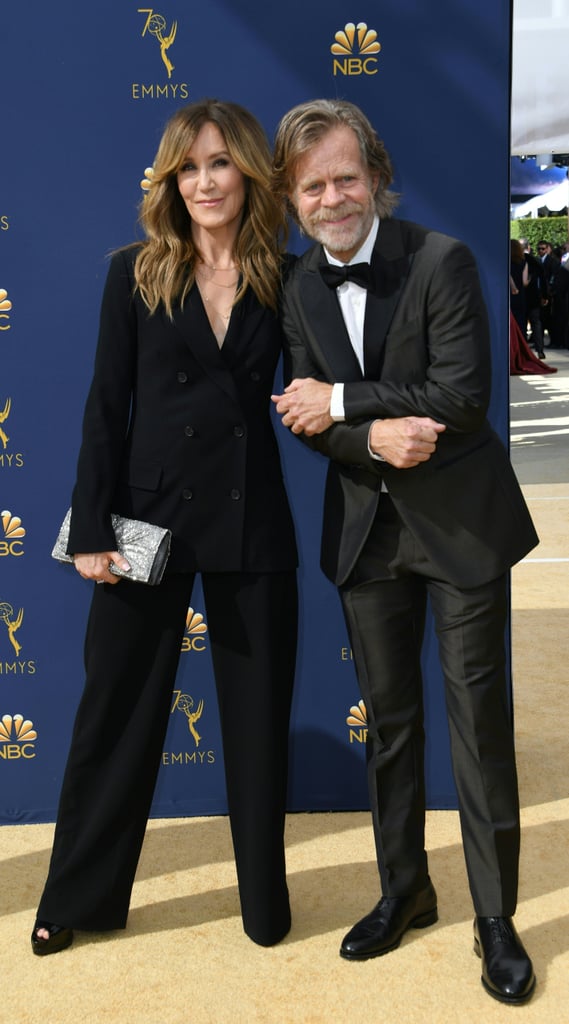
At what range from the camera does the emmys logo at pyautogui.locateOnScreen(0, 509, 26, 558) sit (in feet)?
11.1

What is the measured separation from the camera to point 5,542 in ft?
11.1

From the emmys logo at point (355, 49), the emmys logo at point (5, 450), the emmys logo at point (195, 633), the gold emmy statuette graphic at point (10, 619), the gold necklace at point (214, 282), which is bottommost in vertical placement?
the emmys logo at point (195, 633)

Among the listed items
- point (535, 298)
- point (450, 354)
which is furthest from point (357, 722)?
point (535, 298)

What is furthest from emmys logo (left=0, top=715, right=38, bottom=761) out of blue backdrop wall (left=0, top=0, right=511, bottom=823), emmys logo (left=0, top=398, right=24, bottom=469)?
emmys logo (left=0, top=398, right=24, bottom=469)

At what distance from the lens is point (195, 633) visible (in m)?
3.48

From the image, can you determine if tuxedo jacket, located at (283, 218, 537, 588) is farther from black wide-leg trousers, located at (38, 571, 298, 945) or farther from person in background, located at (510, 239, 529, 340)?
person in background, located at (510, 239, 529, 340)

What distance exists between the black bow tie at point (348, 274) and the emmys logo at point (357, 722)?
150 cm

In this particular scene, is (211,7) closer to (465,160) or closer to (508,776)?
(465,160)

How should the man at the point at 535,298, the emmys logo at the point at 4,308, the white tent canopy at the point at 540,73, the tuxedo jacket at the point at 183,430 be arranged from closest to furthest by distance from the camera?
the tuxedo jacket at the point at 183,430
the emmys logo at the point at 4,308
the white tent canopy at the point at 540,73
the man at the point at 535,298

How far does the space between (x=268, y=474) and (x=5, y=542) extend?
1.08 meters

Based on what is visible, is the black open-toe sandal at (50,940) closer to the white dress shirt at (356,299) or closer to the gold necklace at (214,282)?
the white dress shirt at (356,299)

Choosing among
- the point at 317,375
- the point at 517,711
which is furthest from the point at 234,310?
the point at 517,711

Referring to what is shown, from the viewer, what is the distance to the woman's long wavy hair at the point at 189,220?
2.46m

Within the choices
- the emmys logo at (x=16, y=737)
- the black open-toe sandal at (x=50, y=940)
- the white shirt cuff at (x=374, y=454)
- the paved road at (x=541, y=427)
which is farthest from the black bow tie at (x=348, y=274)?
the paved road at (x=541, y=427)
